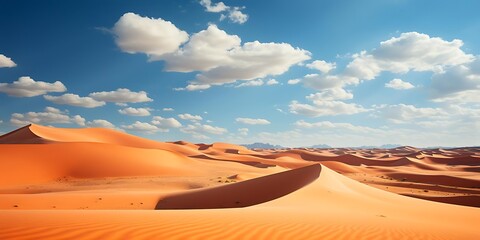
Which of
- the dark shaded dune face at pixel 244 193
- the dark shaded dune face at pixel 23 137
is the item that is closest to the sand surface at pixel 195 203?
the dark shaded dune face at pixel 244 193

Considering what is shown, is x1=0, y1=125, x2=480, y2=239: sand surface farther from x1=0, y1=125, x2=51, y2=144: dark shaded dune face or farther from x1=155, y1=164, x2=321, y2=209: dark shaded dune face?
x1=0, y1=125, x2=51, y2=144: dark shaded dune face

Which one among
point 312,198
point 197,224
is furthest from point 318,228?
point 312,198

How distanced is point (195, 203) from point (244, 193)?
8.33 feet

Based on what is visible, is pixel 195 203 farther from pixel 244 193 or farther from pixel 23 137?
pixel 23 137

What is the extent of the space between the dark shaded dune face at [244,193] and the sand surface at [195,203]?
0.05 metres

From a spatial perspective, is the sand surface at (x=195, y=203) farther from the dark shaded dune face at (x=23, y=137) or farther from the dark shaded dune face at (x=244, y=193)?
the dark shaded dune face at (x=23, y=137)

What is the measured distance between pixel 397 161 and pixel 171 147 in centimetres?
4178

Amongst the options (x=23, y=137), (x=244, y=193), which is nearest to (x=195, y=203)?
(x=244, y=193)

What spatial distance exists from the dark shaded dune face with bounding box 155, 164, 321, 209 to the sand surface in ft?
0.16

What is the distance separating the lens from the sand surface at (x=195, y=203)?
6.05 m

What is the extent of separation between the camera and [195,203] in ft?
50.8

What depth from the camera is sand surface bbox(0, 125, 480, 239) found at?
6051 mm

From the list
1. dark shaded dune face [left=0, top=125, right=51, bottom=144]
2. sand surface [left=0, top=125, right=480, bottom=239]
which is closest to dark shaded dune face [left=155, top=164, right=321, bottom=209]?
sand surface [left=0, top=125, right=480, bottom=239]

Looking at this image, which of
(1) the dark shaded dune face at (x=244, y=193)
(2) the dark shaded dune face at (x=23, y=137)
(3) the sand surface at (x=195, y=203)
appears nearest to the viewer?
(3) the sand surface at (x=195, y=203)
